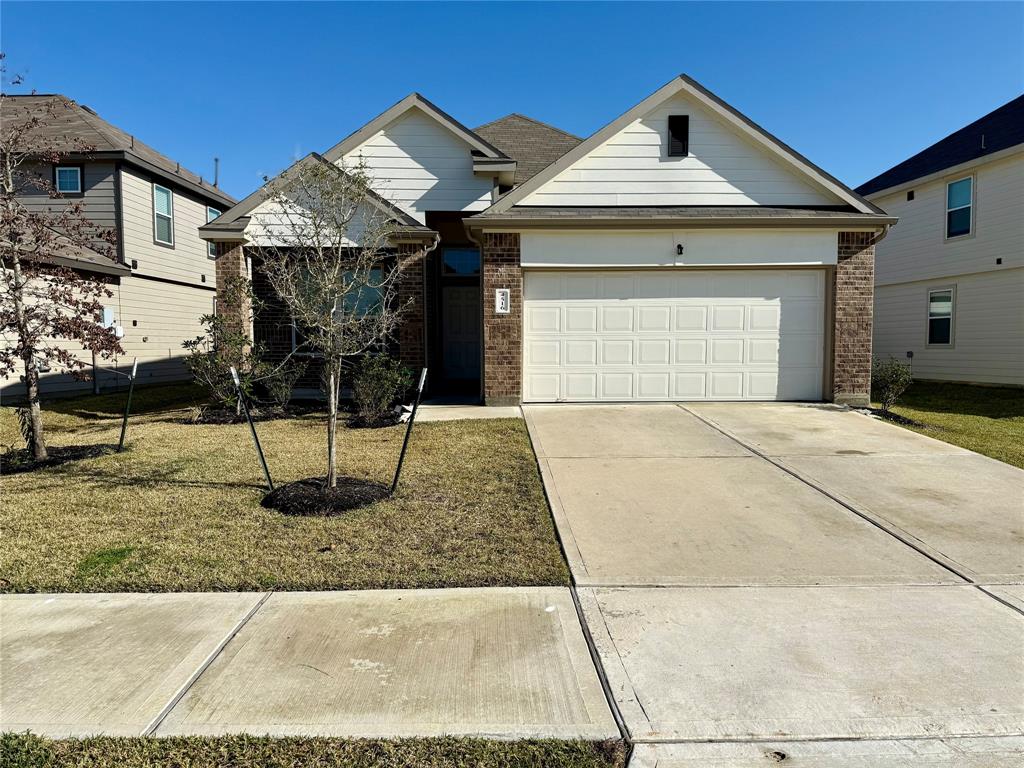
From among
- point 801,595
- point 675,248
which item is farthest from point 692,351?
point 801,595

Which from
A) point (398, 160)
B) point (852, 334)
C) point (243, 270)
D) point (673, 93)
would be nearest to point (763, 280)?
point (852, 334)

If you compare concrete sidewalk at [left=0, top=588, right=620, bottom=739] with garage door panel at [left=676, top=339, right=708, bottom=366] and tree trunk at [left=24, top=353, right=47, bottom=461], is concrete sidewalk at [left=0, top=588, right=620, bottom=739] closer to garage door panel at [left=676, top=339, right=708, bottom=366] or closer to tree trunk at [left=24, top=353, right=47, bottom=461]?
tree trunk at [left=24, top=353, right=47, bottom=461]

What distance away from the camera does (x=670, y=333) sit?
11.4m

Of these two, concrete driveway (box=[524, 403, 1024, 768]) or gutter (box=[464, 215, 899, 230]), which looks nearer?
concrete driveway (box=[524, 403, 1024, 768])

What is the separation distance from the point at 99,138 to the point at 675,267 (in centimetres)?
1541

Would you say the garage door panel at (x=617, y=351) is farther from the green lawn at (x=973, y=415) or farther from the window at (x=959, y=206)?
the window at (x=959, y=206)

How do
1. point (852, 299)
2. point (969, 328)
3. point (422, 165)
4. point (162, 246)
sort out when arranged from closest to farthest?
point (852, 299) → point (422, 165) → point (969, 328) → point (162, 246)

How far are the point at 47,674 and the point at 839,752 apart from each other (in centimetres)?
387

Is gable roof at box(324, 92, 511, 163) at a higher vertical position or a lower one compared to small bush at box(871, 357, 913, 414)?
higher

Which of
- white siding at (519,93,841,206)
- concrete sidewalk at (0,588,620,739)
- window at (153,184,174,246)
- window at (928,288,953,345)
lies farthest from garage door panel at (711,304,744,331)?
window at (153,184,174,246)

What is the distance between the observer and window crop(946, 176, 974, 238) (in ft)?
52.3

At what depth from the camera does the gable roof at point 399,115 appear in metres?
13.2

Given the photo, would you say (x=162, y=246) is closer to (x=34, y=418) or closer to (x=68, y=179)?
(x=68, y=179)

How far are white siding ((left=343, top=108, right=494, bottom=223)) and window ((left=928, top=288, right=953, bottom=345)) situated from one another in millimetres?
12724
